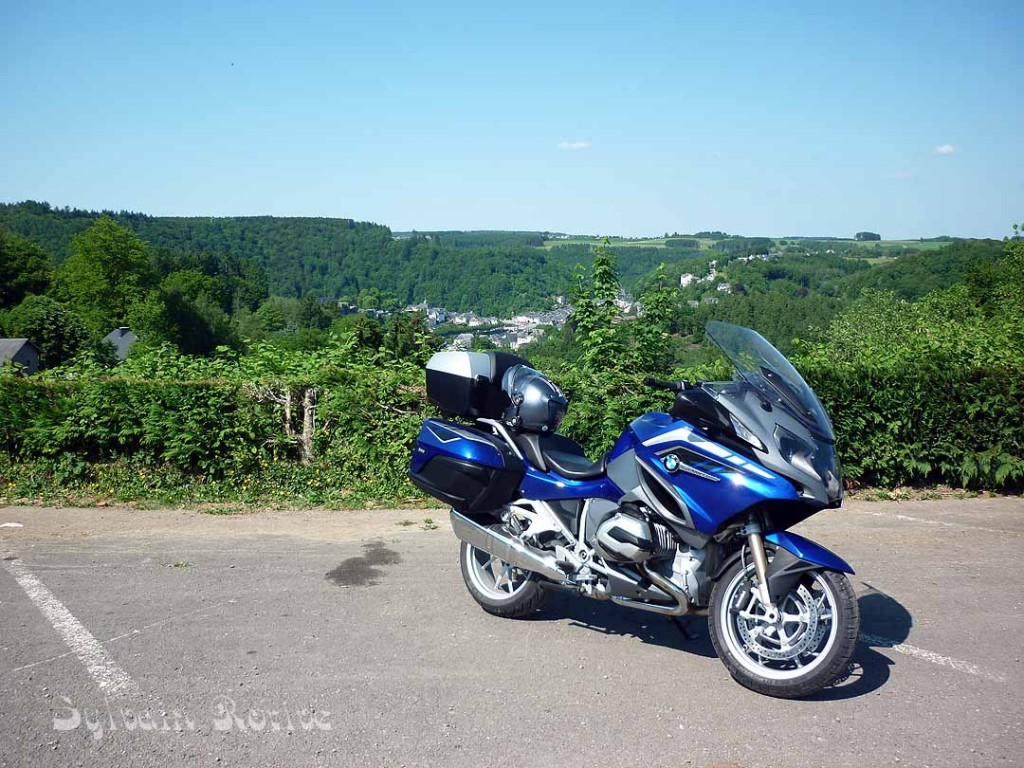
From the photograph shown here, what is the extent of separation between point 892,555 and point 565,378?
128 inches

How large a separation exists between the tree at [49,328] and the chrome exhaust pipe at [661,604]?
2506 inches

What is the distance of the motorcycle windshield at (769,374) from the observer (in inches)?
156

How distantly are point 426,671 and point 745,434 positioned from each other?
1.99 metres

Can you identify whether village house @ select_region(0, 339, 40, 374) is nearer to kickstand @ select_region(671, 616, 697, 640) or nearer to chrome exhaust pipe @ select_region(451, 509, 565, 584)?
chrome exhaust pipe @ select_region(451, 509, 565, 584)

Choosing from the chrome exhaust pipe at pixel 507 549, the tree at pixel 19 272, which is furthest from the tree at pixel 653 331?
the tree at pixel 19 272

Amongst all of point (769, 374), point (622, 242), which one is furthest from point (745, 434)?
point (622, 242)

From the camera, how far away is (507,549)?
4672 millimetres

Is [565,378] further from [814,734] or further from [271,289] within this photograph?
[271,289]

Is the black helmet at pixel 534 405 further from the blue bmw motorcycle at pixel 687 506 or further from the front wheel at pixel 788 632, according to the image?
the front wheel at pixel 788 632

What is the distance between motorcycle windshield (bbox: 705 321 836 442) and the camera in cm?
395

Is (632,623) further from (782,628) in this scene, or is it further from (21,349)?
(21,349)

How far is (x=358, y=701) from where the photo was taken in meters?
3.90

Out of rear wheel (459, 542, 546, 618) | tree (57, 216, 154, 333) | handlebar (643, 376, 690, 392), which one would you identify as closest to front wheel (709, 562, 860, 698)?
handlebar (643, 376, 690, 392)

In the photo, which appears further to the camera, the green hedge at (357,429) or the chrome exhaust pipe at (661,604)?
the green hedge at (357,429)
